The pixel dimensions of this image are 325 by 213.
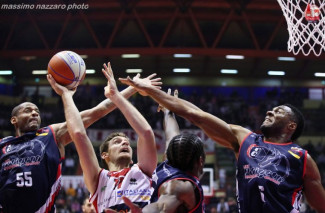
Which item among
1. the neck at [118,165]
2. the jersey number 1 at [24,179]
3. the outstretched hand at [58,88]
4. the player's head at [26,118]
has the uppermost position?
the outstretched hand at [58,88]

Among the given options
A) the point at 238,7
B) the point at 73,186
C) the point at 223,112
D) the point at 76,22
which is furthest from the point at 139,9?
the point at 73,186

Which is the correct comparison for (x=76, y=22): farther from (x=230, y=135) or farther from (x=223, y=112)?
(x=230, y=135)

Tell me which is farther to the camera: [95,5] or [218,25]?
[218,25]

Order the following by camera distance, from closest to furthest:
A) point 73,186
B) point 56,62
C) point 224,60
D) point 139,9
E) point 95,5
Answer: point 56,62 → point 73,186 → point 95,5 → point 139,9 → point 224,60

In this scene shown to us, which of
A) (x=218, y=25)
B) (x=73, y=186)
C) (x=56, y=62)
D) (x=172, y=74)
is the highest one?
(x=218, y=25)

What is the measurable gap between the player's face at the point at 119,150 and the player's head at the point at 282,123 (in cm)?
123

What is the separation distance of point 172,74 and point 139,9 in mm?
5009

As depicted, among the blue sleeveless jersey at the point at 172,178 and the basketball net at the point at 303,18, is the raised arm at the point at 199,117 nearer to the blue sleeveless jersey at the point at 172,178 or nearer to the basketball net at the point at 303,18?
the blue sleeveless jersey at the point at 172,178

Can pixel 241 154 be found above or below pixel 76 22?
below

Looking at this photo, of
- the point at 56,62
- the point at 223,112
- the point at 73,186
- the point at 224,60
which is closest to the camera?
the point at 56,62

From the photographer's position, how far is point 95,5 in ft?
60.7

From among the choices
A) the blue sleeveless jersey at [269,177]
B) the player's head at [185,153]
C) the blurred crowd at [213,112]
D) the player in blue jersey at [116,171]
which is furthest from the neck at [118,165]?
the blurred crowd at [213,112]

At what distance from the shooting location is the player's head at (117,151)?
449 cm

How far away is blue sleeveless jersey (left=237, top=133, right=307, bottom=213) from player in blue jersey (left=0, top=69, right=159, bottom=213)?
115 centimetres
